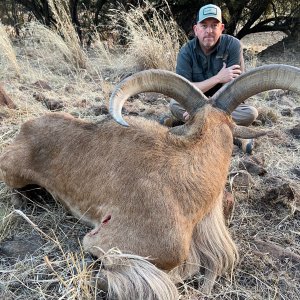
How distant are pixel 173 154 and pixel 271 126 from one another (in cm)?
339

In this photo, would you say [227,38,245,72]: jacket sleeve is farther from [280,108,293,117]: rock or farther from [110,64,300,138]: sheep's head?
[110,64,300,138]: sheep's head

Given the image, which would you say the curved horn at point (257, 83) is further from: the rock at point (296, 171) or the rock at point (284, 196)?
the rock at point (296, 171)

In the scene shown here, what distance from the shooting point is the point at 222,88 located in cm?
351

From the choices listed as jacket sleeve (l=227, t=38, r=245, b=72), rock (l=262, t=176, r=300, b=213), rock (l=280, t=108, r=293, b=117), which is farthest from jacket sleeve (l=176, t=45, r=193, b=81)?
rock (l=262, t=176, r=300, b=213)

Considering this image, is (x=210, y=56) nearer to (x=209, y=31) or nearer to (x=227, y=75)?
(x=209, y=31)

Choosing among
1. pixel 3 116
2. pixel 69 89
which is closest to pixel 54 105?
pixel 3 116

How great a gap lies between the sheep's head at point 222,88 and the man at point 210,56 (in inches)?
63.6

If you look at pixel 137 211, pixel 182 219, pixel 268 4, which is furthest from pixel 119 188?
pixel 268 4

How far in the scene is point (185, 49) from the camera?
18.7 ft

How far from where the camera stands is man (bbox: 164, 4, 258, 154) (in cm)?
530

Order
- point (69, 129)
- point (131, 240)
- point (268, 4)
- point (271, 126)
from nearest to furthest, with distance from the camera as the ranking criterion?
point (131, 240), point (69, 129), point (271, 126), point (268, 4)

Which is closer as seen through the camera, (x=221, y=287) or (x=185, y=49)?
(x=221, y=287)

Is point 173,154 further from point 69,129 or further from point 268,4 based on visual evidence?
point 268,4

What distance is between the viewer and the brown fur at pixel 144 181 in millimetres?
2939
